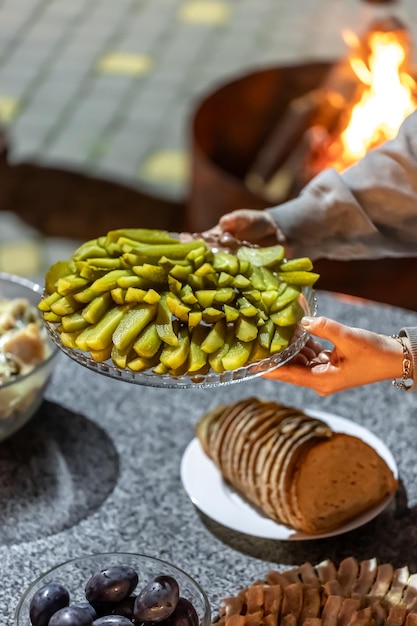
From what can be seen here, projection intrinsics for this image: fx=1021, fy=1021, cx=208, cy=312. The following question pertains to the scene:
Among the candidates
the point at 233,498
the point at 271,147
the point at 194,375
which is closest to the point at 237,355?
the point at 194,375

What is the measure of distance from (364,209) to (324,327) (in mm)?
468

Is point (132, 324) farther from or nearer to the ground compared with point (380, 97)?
farther from the ground

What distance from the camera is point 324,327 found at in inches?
56.6

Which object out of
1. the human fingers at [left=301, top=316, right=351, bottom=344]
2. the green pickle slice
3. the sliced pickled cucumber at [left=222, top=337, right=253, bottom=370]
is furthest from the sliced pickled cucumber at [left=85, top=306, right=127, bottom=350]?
the human fingers at [left=301, top=316, right=351, bottom=344]

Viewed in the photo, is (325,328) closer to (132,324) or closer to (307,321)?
(307,321)

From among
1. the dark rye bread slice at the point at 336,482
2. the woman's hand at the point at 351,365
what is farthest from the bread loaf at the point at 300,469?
the woman's hand at the point at 351,365

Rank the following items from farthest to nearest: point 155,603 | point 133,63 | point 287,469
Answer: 1. point 133,63
2. point 287,469
3. point 155,603

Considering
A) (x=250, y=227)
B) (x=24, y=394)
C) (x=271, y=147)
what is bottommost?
(x=271, y=147)

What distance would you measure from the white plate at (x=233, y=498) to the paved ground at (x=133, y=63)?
233cm

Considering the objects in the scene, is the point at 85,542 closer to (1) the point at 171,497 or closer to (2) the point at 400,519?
(1) the point at 171,497

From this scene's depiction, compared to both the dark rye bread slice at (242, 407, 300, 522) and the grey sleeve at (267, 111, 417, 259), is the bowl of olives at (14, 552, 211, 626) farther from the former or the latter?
the grey sleeve at (267, 111, 417, 259)

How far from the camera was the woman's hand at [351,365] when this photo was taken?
1.47 meters

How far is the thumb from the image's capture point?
144 cm

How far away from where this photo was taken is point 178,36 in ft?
16.8
